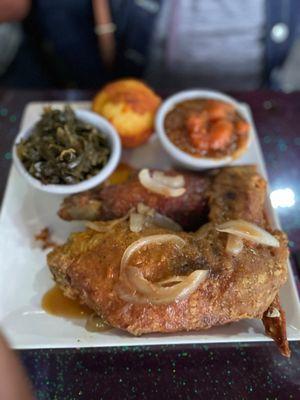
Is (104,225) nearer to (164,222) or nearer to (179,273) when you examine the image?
(164,222)

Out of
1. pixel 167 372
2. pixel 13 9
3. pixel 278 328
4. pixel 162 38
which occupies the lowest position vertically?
pixel 167 372

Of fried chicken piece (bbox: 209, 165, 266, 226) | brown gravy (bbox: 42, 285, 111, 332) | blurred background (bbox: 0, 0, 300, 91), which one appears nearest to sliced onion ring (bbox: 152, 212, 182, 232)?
fried chicken piece (bbox: 209, 165, 266, 226)

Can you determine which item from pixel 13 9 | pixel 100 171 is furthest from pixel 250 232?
pixel 13 9

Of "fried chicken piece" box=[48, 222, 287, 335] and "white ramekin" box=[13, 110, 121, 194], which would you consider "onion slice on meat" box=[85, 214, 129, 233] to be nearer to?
"fried chicken piece" box=[48, 222, 287, 335]

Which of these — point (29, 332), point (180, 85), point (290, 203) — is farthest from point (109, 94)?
point (29, 332)

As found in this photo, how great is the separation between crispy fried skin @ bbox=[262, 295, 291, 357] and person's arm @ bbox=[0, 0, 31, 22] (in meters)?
2.08

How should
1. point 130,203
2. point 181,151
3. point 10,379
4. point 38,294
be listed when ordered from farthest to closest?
point 181,151
point 130,203
point 38,294
point 10,379

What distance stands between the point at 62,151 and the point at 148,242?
22.3 inches

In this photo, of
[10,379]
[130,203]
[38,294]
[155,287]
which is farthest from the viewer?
[130,203]

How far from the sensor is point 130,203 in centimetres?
180

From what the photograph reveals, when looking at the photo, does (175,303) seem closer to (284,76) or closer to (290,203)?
(290,203)

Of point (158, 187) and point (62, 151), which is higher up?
point (62, 151)

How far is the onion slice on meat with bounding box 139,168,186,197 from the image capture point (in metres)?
1.81

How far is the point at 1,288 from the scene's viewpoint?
65.7 inches
